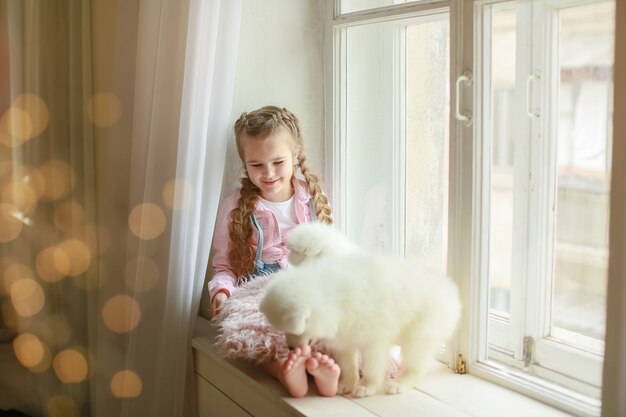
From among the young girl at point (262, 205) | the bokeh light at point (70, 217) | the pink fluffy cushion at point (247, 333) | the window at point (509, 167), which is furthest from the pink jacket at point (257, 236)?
the bokeh light at point (70, 217)

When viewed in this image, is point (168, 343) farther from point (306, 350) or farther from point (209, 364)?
point (306, 350)

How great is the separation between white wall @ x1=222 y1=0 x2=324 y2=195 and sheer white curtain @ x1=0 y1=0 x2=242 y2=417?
15cm

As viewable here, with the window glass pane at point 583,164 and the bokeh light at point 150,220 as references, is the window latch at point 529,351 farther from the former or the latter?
the bokeh light at point 150,220

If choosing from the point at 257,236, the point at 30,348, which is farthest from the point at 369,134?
the point at 30,348

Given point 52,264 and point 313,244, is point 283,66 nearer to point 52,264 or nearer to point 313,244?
point 313,244

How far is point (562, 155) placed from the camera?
49.6 inches

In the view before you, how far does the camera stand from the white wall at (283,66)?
1763 millimetres

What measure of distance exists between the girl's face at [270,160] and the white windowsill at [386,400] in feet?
1.54

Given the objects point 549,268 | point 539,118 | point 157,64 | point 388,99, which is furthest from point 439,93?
point 157,64

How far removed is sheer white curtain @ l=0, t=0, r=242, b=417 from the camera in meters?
1.61

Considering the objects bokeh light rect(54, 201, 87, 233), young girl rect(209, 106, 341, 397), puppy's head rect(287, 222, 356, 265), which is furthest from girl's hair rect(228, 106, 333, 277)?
bokeh light rect(54, 201, 87, 233)

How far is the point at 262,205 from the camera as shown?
1720 mm

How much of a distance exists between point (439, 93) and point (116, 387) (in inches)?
49.6

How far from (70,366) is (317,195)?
1.06 meters
